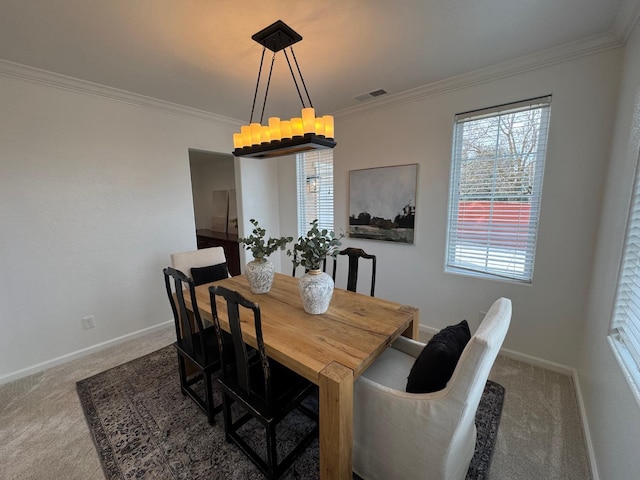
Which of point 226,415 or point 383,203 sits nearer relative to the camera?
point 226,415

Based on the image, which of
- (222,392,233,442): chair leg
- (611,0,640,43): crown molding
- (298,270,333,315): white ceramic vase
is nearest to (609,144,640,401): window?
(611,0,640,43): crown molding

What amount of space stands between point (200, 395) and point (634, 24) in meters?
3.78

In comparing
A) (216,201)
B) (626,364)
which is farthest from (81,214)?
(626,364)

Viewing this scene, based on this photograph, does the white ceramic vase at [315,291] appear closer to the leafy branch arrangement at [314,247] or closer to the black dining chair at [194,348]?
the leafy branch arrangement at [314,247]

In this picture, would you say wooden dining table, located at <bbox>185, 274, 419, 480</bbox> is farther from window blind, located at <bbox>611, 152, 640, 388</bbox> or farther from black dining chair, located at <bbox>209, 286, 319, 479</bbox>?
window blind, located at <bbox>611, 152, 640, 388</bbox>

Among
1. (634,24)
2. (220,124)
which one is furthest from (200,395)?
(634,24)

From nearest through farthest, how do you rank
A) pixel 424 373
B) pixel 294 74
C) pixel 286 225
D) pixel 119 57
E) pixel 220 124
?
pixel 424 373
pixel 119 57
pixel 294 74
pixel 220 124
pixel 286 225

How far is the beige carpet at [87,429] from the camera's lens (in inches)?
58.5

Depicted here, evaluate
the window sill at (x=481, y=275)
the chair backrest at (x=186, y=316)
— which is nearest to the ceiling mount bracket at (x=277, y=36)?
the chair backrest at (x=186, y=316)

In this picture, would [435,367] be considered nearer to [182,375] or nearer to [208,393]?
[208,393]

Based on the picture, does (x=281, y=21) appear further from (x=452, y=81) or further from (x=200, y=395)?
(x=200, y=395)

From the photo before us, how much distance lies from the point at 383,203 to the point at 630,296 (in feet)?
6.73

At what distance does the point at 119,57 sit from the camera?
2.03 metres

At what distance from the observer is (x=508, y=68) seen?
86.6 inches
